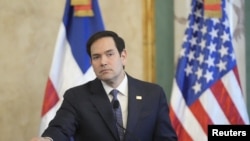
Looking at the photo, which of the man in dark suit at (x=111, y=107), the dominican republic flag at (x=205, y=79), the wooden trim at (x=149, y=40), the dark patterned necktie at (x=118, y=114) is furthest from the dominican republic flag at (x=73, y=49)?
the dark patterned necktie at (x=118, y=114)

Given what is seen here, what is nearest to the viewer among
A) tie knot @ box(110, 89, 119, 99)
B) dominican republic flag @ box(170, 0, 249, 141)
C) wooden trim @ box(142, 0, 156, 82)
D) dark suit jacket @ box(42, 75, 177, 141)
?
dark suit jacket @ box(42, 75, 177, 141)

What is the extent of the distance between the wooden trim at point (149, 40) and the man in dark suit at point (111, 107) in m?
1.47

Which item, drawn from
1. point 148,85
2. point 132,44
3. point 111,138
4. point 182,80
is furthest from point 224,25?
point 111,138

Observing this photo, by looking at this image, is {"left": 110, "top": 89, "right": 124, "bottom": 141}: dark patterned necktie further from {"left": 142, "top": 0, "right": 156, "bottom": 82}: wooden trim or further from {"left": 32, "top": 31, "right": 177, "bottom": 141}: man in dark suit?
{"left": 142, "top": 0, "right": 156, "bottom": 82}: wooden trim

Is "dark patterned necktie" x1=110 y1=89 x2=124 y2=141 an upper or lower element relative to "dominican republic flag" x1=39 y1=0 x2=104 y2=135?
lower

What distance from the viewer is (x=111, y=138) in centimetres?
209

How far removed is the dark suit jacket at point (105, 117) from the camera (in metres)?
2.10

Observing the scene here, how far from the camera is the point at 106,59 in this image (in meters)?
2.20

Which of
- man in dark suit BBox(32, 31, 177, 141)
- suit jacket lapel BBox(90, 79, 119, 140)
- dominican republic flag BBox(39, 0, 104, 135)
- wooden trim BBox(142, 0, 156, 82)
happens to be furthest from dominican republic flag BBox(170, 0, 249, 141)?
suit jacket lapel BBox(90, 79, 119, 140)

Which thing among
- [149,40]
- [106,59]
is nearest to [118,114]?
[106,59]

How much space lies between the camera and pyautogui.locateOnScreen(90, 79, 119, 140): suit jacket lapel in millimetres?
2105

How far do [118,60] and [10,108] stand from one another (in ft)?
6.07

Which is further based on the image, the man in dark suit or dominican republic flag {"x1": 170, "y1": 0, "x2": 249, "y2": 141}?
dominican republic flag {"x1": 170, "y1": 0, "x2": 249, "y2": 141}

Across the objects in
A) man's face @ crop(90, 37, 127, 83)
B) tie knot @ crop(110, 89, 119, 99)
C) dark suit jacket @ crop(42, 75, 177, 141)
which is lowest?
dark suit jacket @ crop(42, 75, 177, 141)
